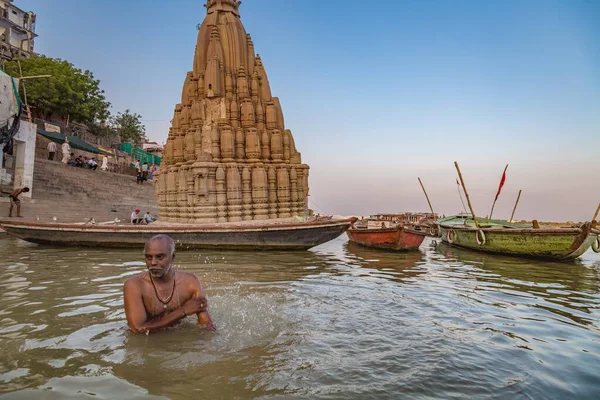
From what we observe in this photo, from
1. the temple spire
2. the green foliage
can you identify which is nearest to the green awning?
the green foliage

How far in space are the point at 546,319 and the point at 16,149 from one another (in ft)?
70.4

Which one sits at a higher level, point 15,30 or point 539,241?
point 15,30

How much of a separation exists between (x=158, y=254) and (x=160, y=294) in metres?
0.49

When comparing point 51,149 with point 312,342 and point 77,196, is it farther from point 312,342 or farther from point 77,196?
point 312,342

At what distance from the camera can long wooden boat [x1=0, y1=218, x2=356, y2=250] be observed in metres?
11.2

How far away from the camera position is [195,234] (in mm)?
11328

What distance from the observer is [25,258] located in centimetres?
938

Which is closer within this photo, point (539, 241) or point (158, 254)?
point (158, 254)

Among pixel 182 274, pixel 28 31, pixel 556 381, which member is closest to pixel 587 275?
pixel 556 381

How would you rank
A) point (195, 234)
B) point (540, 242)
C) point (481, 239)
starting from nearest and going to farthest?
point (540, 242), point (195, 234), point (481, 239)

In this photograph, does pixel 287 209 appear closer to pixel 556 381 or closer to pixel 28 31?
pixel 556 381

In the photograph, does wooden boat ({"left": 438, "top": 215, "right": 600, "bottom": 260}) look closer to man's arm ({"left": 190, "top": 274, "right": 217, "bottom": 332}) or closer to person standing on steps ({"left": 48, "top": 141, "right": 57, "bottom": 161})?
man's arm ({"left": 190, "top": 274, "right": 217, "bottom": 332})

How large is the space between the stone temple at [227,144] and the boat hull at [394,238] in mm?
3279

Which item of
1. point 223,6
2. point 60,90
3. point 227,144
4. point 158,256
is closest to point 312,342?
point 158,256
